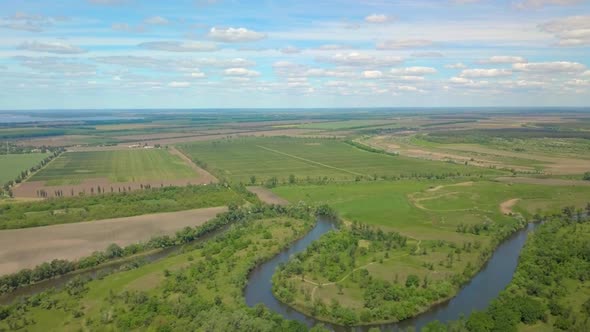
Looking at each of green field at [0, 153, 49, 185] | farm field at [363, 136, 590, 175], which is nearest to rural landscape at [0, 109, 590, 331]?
green field at [0, 153, 49, 185]

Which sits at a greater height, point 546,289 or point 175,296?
point 546,289

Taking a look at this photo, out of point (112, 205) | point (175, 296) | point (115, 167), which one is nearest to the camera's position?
point (175, 296)

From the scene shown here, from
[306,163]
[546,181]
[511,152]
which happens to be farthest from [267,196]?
[511,152]

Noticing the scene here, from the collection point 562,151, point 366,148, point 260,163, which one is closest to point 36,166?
point 260,163

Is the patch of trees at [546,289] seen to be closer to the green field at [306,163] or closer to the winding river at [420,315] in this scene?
the winding river at [420,315]

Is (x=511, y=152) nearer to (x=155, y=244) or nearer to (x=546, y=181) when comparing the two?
(x=546, y=181)

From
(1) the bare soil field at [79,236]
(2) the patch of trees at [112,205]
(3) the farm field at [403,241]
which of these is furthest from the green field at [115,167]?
(1) the bare soil field at [79,236]
